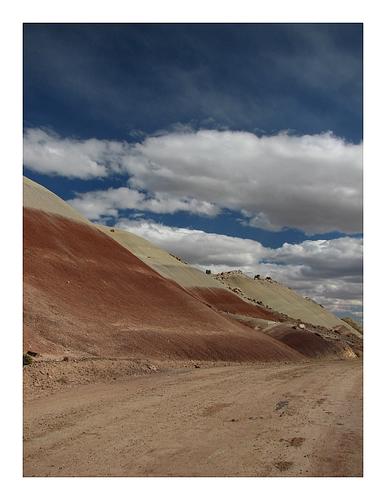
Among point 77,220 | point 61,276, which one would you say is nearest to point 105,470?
point 61,276

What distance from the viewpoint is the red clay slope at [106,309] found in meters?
32.2

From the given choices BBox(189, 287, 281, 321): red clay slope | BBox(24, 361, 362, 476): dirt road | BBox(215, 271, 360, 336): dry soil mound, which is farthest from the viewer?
BBox(215, 271, 360, 336): dry soil mound

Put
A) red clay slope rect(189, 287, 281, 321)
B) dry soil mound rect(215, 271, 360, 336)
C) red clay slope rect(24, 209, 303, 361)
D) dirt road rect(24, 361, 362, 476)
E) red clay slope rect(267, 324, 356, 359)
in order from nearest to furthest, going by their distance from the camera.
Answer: dirt road rect(24, 361, 362, 476) → red clay slope rect(24, 209, 303, 361) → red clay slope rect(267, 324, 356, 359) → red clay slope rect(189, 287, 281, 321) → dry soil mound rect(215, 271, 360, 336)

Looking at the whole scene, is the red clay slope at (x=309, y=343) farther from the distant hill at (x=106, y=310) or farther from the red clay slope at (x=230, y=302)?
the red clay slope at (x=230, y=302)

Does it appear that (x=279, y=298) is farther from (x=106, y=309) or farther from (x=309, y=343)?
(x=106, y=309)

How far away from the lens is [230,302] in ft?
336

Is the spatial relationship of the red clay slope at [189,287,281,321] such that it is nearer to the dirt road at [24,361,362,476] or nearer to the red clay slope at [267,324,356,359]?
the red clay slope at [267,324,356,359]

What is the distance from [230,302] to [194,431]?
92326 millimetres

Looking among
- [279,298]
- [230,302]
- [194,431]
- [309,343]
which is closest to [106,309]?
[309,343]

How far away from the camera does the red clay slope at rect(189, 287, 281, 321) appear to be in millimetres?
98562

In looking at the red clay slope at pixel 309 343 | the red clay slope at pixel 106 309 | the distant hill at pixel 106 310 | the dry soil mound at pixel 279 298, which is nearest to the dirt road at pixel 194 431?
the distant hill at pixel 106 310

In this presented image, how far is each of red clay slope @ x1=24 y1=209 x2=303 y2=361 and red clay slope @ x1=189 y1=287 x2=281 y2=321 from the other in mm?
41778

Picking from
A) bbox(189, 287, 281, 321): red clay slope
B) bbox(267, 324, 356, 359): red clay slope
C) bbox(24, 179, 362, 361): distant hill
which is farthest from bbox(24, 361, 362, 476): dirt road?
bbox(189, 287, 281, 321): red clay slope

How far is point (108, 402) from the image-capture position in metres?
14.8
